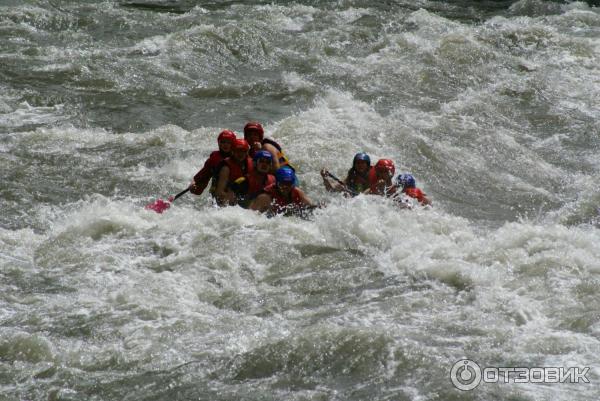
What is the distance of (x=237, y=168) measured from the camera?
8.93 metres

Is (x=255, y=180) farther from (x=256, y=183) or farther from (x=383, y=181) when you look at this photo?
(x=383, y=181)

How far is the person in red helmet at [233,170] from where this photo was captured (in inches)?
348

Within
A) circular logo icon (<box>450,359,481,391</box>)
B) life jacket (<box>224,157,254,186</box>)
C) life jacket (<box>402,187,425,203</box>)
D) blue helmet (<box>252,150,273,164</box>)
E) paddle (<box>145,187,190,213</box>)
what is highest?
blue helmet (<box>252,150,273,164</box>)

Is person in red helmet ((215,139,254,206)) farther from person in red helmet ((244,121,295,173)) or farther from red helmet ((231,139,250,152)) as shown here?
person in red helmet ((244,121,295,173))

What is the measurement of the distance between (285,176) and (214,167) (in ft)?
3.29

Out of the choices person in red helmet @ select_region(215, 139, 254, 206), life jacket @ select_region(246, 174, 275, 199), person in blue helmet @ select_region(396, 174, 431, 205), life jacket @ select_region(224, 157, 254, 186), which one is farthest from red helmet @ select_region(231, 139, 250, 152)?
person in blue helmet @ select_region(396, 174, 431, 205)

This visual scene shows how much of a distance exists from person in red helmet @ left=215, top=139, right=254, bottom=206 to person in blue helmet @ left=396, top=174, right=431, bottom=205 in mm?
1506

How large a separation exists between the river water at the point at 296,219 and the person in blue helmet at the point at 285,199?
0.17 m

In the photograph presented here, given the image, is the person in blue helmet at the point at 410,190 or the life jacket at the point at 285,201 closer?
the life jacket at the point at 285,201

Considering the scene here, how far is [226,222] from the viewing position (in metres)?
8.23

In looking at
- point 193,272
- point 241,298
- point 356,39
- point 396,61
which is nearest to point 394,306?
point 241,298

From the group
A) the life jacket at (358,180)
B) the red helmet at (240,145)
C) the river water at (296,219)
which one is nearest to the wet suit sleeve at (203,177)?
the river water at (296,219)

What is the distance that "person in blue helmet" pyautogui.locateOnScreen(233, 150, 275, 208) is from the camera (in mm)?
8695

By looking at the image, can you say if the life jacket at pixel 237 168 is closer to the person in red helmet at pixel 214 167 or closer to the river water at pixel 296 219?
the person in red helmet at pixel 214 167
